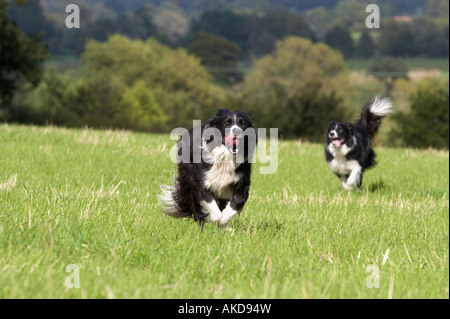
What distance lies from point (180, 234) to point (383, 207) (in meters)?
3.88

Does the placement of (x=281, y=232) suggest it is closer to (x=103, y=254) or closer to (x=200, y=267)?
(x=200, y=267)

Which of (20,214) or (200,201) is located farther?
(200,201)

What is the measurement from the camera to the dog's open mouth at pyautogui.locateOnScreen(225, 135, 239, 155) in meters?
6.24

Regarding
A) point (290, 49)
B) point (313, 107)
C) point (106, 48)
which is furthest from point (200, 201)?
point (290, 49)

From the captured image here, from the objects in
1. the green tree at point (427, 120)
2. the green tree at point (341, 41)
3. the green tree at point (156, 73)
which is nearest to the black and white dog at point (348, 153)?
the green tree at point (427, 120)

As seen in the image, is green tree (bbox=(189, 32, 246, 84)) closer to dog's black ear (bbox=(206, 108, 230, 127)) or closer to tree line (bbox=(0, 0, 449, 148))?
tree line (bbox=(0, 0, 449, 148))

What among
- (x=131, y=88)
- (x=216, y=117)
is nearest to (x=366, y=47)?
→ (x=131, y=88)

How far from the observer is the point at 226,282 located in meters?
4.43

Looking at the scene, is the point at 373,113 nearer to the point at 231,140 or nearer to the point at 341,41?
the point at 231,140

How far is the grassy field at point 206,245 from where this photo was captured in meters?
4.11

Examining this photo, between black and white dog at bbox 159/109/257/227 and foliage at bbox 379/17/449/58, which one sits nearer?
black and white dog at bbox 159/109/257/227

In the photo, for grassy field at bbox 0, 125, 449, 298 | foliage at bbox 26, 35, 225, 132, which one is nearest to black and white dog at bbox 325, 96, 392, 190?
grassy field at bbox 0, 125, 449, 298

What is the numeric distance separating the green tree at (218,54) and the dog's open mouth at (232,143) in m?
131

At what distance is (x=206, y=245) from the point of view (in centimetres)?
519
